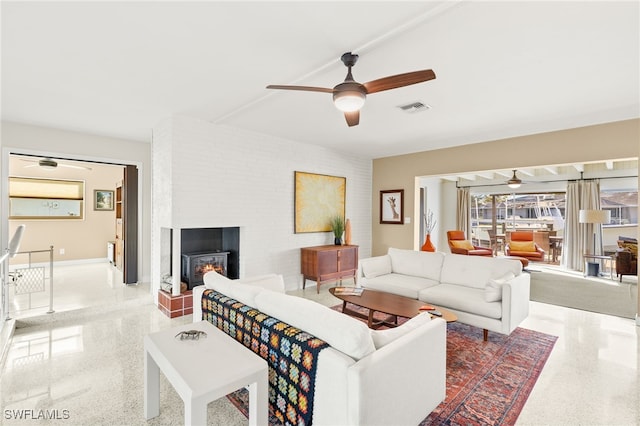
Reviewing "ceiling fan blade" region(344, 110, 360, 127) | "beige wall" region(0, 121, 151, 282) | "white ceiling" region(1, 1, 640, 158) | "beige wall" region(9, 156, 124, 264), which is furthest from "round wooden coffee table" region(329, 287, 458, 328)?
"beige wall" region(9, 156, 124, 264)

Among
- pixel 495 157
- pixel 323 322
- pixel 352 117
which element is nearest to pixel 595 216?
pixel 495 157

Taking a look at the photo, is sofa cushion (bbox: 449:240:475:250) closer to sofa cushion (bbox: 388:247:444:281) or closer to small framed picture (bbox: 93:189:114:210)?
sofa cushion (bbox: 388:247:444:281)

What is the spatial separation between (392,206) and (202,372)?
5.20 meters

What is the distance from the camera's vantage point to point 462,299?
10.7 feet

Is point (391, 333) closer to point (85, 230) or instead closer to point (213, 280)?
point (213, 280)

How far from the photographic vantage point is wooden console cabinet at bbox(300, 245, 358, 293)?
497cm

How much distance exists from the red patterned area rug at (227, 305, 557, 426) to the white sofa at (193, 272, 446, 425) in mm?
278

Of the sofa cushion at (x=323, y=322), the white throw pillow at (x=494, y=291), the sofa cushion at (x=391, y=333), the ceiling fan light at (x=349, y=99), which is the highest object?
the ceiling fan light at (x=349, y=99)

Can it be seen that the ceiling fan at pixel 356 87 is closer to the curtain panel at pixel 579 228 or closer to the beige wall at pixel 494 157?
the beige wall at pixel 494 157

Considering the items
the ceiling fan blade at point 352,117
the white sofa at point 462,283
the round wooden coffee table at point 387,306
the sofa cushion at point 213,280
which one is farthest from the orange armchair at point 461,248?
the sofa cushion at point 213,280

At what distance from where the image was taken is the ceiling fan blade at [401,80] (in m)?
1.90

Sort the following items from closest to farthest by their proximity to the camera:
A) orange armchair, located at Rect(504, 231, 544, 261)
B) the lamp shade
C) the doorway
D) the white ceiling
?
the white ceiling
the doorway
the lamp shade
orange armchair, located at Rect(504, 231, 544, 261)

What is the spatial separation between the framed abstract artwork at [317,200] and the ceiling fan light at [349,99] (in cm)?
302

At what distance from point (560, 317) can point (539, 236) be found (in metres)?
5.09
